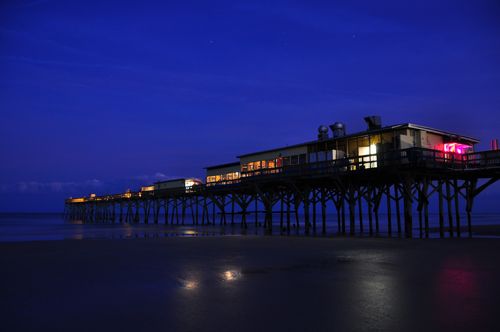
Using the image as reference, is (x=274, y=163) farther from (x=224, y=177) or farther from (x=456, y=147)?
(x=456, y=147)

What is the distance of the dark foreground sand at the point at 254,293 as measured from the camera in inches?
241

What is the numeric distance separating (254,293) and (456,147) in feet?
87.0

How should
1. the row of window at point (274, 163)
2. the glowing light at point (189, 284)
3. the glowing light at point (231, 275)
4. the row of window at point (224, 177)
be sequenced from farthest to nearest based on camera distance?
the row of window at point (224, 177), the row of window at point (274, 163), the glowing light at point (231, 275), the glowing light at point (189, 284)

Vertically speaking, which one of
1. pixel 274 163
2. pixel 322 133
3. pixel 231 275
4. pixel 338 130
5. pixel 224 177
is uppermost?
pixel 322 133

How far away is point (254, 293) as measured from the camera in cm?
→ 815

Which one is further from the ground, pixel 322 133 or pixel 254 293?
pixel 322 133

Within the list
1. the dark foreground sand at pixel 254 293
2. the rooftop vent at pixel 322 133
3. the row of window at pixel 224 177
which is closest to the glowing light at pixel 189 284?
the dark foreground sand at pixel 254 293

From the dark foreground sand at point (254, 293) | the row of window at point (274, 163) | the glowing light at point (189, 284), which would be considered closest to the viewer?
the dark foreground sand at point (254, 293)

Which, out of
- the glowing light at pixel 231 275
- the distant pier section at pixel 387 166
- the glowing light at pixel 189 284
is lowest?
the glowing light at pixel 231 275

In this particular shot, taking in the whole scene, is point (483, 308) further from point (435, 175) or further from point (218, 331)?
point (435, 175)

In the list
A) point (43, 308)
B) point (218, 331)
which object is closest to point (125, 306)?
point (43, 308)

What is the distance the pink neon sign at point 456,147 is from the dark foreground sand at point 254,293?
1637 centimetres

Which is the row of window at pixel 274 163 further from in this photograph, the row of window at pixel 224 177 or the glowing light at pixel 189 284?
the glowing light at pixel 189 284

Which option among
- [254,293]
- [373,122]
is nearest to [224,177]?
[373,122]
